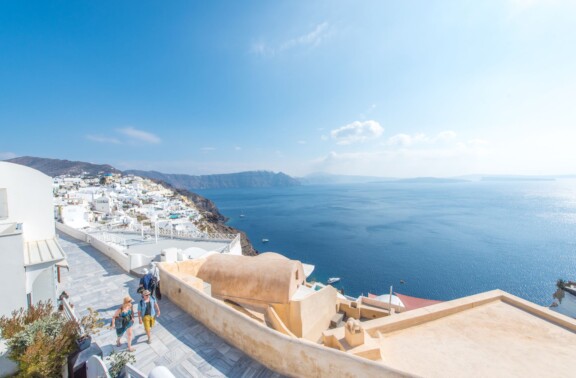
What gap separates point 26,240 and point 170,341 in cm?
763

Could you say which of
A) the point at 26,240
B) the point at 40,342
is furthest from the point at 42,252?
the point at 40,342

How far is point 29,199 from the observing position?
889 centimetres

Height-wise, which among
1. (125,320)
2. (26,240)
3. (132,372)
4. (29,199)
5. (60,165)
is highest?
(60,165)

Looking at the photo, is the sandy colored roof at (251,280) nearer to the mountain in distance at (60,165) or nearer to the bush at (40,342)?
the bush at (40,342)

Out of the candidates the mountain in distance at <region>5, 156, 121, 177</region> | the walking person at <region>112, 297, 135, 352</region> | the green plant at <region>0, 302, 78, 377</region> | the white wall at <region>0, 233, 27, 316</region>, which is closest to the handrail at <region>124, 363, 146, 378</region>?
the green plant at <region>0, 302, 78, 377</region>

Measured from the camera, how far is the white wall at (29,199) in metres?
8.45

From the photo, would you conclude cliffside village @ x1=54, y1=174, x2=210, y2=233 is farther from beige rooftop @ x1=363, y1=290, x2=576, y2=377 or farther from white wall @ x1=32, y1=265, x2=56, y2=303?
beige rooftop @ x1=363, y1=290, x2=576, y2=377

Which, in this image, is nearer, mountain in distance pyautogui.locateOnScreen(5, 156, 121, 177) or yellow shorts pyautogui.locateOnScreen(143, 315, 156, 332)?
yellow shorts pyautogui.locateOnScreen(143, 315, 156, 332)

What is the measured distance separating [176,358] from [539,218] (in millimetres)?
112201

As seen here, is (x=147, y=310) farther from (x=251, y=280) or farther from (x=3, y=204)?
(x=3, y=204)

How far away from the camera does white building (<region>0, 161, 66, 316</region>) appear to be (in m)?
5.75

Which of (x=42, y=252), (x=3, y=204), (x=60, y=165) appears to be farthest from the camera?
(x=60, y=165)

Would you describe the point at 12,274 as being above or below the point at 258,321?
above

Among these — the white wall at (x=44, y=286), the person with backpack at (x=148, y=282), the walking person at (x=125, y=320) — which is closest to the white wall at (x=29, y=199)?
the white wall at (x=44, y=286)
